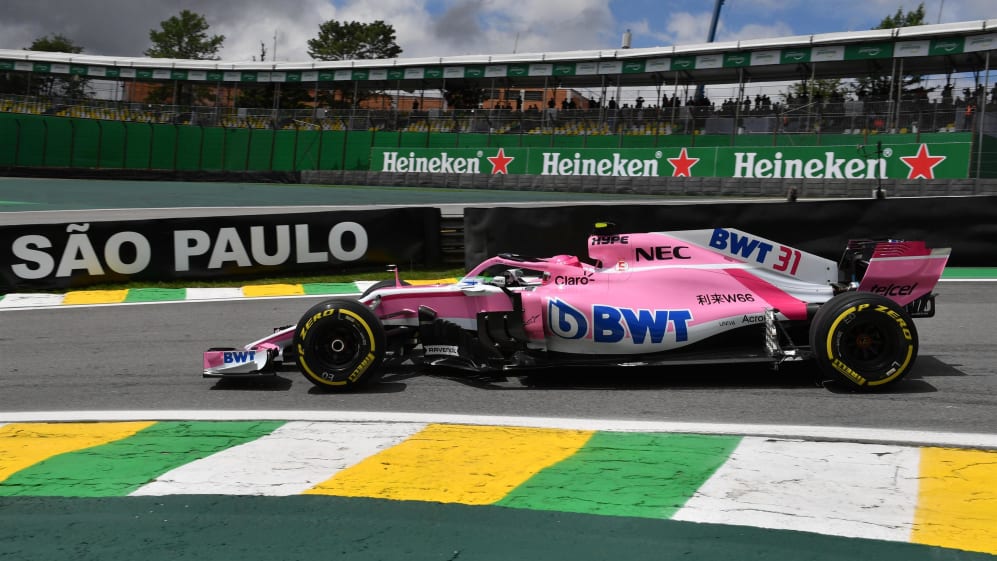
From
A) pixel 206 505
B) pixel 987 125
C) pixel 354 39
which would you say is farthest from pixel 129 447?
pixel 354 39

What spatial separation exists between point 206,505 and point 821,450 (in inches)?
136

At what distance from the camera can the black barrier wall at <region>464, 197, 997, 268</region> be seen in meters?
12.4

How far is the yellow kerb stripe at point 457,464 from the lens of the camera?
470 centimetres

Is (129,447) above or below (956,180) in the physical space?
below

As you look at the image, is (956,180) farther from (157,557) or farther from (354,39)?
(354,39)

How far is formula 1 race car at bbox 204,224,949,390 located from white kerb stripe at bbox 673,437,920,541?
1.64 meters

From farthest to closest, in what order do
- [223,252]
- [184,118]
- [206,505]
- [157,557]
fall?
[184,118] < [223,252] < [206,505] < [157,557]

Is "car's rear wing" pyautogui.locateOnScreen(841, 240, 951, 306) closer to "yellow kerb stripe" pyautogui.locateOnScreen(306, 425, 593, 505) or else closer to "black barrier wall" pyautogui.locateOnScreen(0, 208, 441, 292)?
"yellow kerb stripe" pyautogui.locateOnScreen(306, 425, 593, 505)

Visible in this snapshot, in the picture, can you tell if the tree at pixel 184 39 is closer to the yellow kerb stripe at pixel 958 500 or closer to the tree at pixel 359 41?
the tree at pixel 359 41

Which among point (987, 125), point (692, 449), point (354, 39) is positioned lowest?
point (692, 449)

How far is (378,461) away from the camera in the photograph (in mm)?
5293

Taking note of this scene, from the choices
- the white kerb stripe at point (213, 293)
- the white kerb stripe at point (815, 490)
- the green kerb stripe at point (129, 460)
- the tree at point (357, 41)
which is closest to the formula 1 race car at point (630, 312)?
the green kerb stripe at point (129, 460)

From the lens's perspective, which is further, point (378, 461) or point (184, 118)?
point (184, 118)

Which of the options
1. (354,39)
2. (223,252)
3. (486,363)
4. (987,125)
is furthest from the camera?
(354,39)
